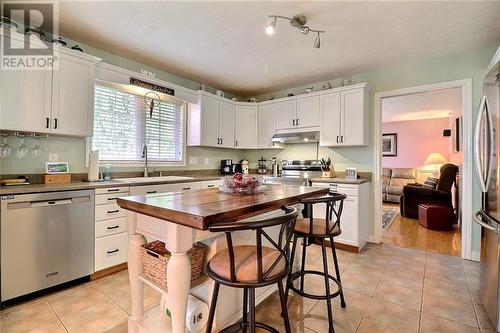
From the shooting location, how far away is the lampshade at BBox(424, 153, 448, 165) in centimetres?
644

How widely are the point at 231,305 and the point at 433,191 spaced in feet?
15.4

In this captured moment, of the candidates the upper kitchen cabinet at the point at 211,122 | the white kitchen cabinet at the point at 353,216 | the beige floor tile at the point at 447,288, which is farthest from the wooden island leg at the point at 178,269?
the upper kitchen cabinet at the point at 211,122

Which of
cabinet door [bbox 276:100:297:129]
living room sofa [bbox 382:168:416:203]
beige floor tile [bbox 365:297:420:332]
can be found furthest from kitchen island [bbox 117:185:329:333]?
living room sofa [bbox 382:168:416:203]

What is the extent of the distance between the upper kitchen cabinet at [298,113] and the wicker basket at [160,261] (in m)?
2.95

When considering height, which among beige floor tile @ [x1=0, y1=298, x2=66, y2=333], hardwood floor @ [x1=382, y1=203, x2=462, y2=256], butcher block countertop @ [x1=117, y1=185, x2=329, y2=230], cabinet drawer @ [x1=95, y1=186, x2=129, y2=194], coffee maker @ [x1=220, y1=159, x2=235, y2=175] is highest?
coffee maker @ [x1=220, y1=159, x2=235, y2=175]

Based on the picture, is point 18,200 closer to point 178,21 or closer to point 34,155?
point 34,155

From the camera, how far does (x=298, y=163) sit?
4227mm

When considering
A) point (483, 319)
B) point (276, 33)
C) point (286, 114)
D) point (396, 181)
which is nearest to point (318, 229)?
point (483, 319)

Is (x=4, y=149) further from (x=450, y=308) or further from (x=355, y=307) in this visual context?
(x=450, y=308)

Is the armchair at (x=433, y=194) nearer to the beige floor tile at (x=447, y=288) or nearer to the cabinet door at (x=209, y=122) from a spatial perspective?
the beige floor tile at (x=447, y=288)

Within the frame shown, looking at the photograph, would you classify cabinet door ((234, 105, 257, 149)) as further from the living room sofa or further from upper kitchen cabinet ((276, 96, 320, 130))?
the living room sofa

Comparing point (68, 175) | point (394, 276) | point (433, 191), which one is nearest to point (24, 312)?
point (68, 175)

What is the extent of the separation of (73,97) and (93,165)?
0.75 m

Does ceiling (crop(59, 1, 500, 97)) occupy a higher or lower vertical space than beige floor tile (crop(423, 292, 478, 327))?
higher
